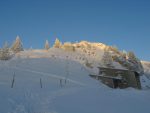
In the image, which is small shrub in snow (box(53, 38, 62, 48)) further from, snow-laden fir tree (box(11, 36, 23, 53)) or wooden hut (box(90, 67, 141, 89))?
wooden hut (box(90, 67, 141, 89))

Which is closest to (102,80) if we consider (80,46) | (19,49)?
(19,49)

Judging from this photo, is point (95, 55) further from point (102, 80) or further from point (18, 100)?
point (18, 100)

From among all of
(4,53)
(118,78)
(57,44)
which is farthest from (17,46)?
(118,78)

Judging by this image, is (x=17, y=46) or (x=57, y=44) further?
(x=57, y=44)

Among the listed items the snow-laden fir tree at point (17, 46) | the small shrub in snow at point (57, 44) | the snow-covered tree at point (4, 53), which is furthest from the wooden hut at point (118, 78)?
the small shrub in snow at point (57, 44)

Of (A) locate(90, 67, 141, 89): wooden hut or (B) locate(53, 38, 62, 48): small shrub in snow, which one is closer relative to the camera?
(A) locate(90, 67, 141, 89): wooden hut

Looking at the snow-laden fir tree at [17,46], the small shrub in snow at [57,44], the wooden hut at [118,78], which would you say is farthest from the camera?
the small shrub in snow at [57,44]

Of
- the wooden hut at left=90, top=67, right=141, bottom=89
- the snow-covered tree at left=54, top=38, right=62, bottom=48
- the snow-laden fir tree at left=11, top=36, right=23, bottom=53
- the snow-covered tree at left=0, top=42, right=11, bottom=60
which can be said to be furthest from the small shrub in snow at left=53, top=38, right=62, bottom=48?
the wooden hut at left=90, top=67, right=141, bottom=89

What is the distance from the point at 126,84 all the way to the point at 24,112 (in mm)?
45936

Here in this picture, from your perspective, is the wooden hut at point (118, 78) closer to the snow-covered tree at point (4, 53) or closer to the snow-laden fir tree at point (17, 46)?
the snow-covered tree at point (4, 53)

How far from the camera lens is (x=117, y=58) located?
101375mm

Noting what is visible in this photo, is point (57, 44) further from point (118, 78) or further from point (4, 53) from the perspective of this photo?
point (118, 78)

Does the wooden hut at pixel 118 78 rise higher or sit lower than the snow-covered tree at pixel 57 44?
lower

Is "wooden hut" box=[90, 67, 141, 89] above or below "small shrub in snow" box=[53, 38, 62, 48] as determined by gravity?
below
